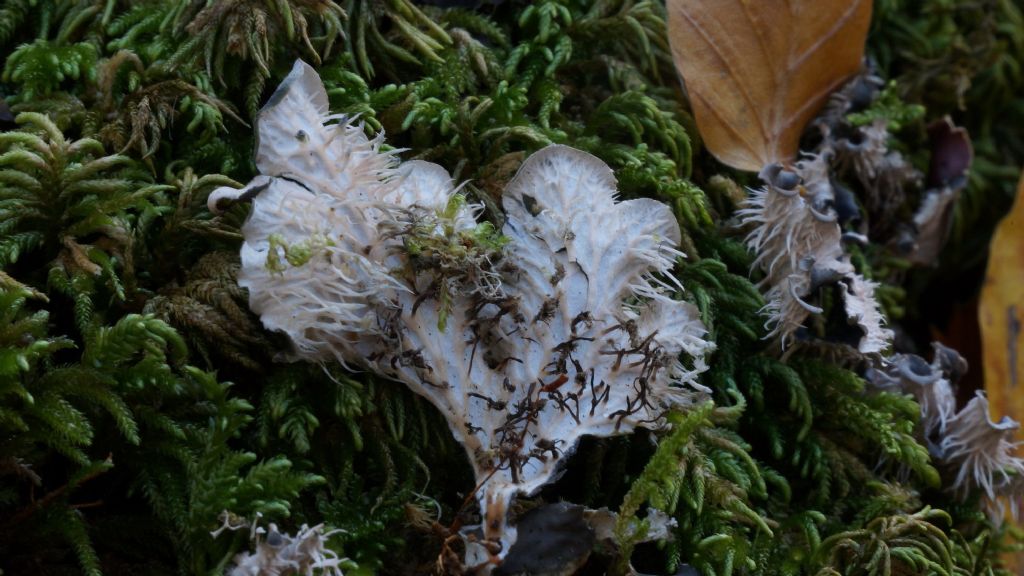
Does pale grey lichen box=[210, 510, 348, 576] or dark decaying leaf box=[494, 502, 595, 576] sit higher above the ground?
pale grey lichen box=[210, 510, 348, 576]

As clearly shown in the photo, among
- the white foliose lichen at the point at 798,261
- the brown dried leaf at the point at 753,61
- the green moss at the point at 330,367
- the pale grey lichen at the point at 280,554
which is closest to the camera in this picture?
the pale grey lichen at the point at 280,554

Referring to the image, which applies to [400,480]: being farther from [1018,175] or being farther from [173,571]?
[1018,175]

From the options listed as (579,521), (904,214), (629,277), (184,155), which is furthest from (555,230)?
(904,214)

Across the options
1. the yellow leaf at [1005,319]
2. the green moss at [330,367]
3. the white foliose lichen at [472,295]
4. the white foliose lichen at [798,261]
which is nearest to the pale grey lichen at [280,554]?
the green moss at [330,367]

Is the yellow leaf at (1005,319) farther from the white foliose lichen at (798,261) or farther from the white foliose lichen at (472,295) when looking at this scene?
the white foliose lichen at (472,295)

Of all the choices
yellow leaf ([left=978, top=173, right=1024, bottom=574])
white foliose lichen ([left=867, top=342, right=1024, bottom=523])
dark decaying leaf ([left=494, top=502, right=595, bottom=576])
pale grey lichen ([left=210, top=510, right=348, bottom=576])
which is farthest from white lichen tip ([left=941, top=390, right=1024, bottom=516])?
pale grey lichen ([left=210, top=510, right=348, bottom=576])

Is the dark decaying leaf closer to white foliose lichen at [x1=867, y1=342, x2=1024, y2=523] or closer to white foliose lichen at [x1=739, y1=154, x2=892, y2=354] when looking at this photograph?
white foliose lichen at [x1=739, y1=154, x2=892, y2=354]

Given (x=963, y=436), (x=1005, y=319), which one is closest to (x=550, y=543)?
(x=963, y=436)

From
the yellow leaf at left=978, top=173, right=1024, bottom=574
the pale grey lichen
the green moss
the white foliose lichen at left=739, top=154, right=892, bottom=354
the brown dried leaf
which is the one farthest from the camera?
the yellow leaf at left=978, top=173, right=1024, bottom=574
